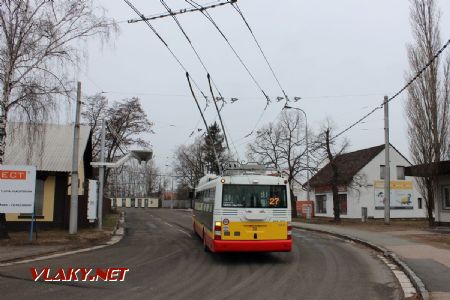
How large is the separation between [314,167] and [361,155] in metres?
9.59

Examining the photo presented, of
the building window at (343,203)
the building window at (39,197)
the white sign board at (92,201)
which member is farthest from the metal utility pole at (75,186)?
the building window at (343,203)

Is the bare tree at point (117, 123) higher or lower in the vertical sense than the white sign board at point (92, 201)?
higher

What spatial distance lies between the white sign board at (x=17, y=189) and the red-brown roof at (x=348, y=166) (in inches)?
1132

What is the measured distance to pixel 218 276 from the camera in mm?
11016

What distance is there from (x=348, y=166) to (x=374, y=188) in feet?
12.1

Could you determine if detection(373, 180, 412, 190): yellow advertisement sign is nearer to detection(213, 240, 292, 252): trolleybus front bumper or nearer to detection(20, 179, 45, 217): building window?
detection(20, 179, 45, 217): building window

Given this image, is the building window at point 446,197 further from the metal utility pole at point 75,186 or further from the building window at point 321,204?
the building window at point 321,204

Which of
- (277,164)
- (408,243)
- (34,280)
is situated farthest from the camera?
(277,164)

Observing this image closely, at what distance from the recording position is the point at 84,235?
68.5 feet

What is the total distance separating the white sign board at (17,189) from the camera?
17.8m

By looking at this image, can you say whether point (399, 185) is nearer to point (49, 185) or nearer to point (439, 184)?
point (439, 184)

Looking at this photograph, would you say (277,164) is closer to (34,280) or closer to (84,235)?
(84,235)

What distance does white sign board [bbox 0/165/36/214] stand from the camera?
58.2 ft

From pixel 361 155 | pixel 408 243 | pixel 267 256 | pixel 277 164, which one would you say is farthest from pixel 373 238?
pixel 361 155
